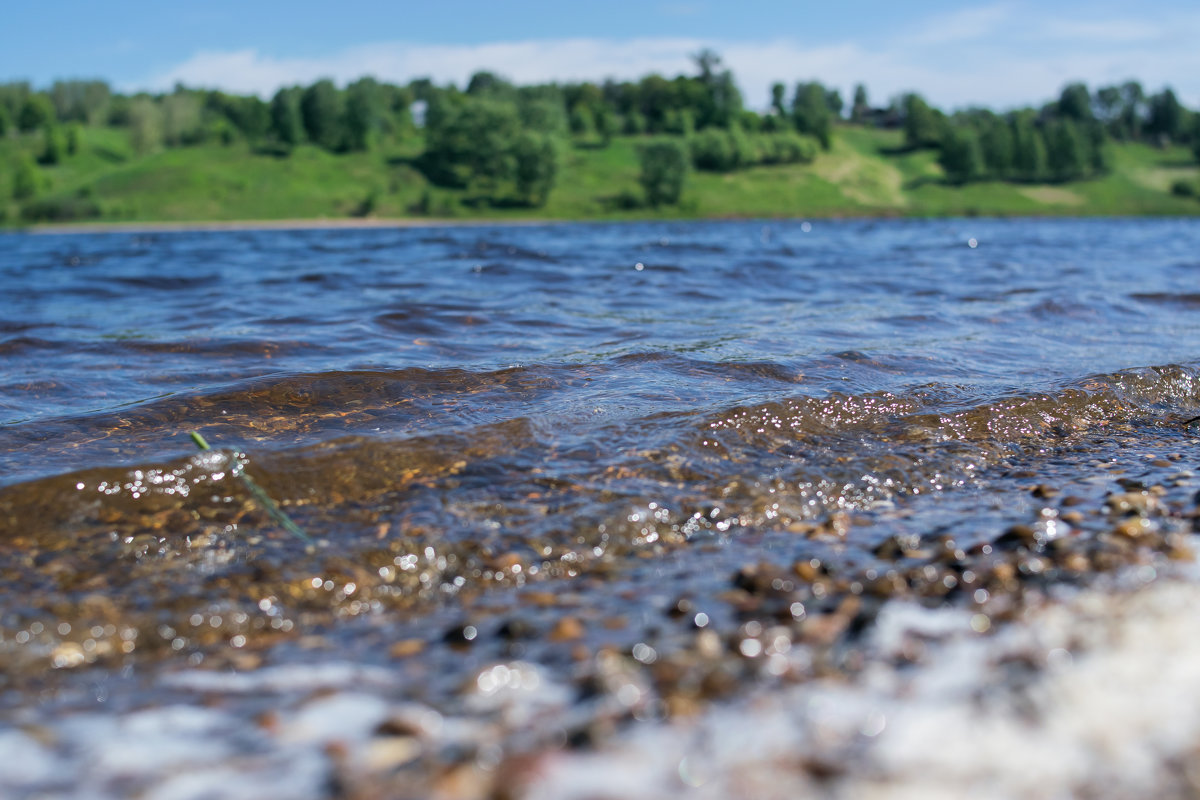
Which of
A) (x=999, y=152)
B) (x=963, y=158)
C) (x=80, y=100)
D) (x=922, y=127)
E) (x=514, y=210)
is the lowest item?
(x=514, y=210)

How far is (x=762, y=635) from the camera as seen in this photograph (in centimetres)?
326

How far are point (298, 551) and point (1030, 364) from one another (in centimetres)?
742

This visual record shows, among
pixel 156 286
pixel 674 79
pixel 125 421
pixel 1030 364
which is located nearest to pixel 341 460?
pixel 125 421

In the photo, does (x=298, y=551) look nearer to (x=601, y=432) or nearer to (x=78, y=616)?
(x=78, y=616)

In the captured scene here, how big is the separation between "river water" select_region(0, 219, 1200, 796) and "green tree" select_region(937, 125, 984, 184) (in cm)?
13904

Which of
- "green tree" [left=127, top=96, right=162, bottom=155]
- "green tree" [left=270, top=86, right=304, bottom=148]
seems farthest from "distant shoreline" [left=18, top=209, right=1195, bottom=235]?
"green tree" [left=127, top=96, right=162, bottom=155]

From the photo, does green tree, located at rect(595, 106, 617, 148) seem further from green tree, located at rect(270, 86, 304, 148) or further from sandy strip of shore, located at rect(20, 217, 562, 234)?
sandy strip of shore, located at rect(20, 217, 562, 234)

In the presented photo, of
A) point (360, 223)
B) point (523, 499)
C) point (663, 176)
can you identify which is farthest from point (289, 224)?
point (523, 499)

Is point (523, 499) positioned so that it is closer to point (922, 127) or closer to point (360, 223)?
point (360, 223)

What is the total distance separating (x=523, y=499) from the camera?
16.3 feet

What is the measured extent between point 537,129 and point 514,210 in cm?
2597

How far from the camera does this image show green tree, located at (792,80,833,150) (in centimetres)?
15275

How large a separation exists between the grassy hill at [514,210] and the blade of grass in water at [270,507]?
322 feet

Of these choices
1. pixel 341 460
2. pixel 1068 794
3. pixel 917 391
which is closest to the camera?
pixel 1068 794
